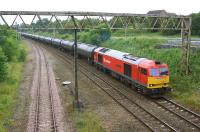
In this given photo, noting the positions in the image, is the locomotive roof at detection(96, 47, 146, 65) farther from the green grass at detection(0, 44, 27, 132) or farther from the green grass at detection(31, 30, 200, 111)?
the green grass at detection(0, 44, 27, 132)

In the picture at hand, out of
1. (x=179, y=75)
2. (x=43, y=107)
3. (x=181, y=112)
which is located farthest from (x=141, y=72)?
(x=43, y=107)

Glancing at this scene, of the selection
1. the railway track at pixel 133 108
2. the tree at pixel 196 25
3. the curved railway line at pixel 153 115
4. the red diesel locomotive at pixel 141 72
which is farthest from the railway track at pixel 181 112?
the tree at pixel 196 25

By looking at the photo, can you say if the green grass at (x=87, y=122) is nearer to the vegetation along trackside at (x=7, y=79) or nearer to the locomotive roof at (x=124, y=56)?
the vegetation along trackside at (x=7, y=79)

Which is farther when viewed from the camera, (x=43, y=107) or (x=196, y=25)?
(x=196, y=25)

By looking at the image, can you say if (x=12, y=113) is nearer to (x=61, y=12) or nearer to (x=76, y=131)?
(x=76, y=131)

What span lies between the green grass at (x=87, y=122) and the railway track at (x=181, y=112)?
5.85 m

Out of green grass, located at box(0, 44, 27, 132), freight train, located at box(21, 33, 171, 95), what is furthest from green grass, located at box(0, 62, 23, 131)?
freight train, located at box(21, 33, 171, 95)

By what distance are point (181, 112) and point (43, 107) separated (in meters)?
→ 11.2

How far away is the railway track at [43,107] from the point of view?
71.7ft

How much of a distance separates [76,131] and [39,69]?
27773 millimetres

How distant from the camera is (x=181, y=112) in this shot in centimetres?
2433

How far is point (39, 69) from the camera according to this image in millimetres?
47375

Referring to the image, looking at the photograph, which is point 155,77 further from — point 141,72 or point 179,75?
point 179,75

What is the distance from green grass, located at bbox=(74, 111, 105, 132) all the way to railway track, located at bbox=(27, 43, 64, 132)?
1.29 m
